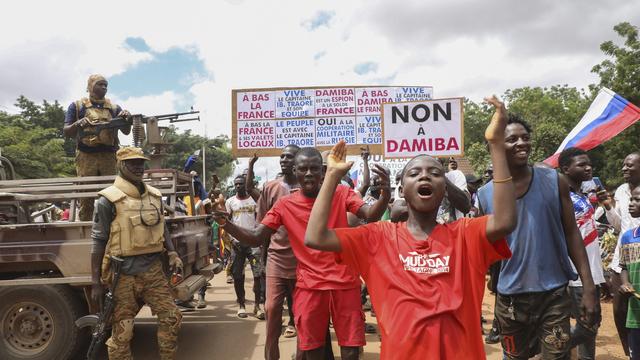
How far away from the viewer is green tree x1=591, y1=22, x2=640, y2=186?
715 inches

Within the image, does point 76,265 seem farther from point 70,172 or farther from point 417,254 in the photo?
point 70,172

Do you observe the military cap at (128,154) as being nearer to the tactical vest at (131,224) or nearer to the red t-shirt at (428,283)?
the tactical vest at (131,224)

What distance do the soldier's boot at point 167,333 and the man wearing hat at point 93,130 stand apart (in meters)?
2.38

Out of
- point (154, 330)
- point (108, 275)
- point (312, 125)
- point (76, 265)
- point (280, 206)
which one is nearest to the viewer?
point (280, 206)

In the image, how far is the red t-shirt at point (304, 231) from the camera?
9.68ft

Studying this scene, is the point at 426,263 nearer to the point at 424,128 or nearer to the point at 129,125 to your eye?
the point at 129,125

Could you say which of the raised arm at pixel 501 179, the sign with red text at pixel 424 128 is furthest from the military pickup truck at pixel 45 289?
the sign with red text at pixel 424 128

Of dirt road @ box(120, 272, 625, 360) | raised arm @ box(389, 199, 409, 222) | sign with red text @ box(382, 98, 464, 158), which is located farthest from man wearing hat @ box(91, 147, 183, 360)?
sign with red text @ box(382, 98, 464, 158)

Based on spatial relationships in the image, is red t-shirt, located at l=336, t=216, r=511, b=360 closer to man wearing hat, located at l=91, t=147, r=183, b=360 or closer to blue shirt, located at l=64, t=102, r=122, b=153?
man wearing hat, located at l=91, t=147, r=183, b=360

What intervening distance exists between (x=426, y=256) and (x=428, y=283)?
110mm

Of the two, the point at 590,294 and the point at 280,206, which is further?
the point at 280,206

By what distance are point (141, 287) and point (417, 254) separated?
2738 millimetres

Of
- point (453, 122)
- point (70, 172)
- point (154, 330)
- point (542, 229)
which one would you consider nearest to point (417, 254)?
point (542, 229)

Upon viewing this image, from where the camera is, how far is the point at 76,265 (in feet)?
13.9
